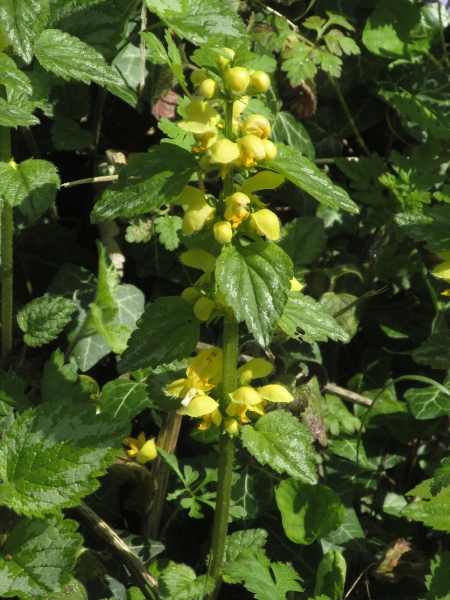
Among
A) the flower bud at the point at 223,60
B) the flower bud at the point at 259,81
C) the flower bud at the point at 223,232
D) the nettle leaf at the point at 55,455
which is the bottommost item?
the nettle leaf at the point at 55,455

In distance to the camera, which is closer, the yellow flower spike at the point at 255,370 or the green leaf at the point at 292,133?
the yellow flower spike at the point at 255,370

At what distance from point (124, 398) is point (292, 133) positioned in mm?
1017

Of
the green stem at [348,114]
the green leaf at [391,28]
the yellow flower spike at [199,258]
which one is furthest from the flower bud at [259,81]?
the green leaf at [391,28]

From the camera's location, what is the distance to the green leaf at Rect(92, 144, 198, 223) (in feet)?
3.24

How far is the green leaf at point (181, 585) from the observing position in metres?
1.28

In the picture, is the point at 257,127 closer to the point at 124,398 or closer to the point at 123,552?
the point at 124,398

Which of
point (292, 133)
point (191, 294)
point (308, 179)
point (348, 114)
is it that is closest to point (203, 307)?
point (191, 294)

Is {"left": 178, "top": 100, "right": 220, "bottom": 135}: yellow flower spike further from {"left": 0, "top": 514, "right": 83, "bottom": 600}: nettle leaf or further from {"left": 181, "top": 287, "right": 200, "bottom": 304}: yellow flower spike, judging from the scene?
{"left": 0, "top": 514, "right": 83, "bottom": 600}: nettle leaf

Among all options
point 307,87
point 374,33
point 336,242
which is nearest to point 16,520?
point 336,242

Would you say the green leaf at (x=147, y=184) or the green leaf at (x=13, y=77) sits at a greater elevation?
the green leaf at (x=13, y=77)

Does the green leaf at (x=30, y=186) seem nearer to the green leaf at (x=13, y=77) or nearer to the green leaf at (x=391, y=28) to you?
the green leaf at (x=13, y=77)

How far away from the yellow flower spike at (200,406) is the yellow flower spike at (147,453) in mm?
492

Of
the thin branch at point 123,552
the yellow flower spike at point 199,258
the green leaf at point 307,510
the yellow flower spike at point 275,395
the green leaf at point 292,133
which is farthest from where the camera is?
the green leaf at point 292,133

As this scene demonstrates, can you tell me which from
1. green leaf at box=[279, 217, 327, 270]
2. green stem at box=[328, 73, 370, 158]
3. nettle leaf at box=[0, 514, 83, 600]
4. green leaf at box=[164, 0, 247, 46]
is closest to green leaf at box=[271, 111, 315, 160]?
green stem at box=[328, 73, 370, 158]
